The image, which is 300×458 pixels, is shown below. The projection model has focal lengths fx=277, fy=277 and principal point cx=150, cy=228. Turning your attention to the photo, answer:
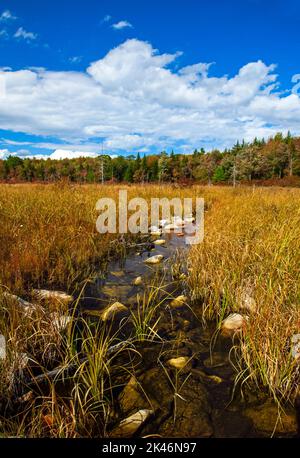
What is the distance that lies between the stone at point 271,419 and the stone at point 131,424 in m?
0.63

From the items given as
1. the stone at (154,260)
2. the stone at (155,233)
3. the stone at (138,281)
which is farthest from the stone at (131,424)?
the stone at (155,233)

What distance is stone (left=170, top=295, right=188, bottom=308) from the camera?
3111mm

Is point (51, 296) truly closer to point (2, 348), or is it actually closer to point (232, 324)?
point (2, 348)

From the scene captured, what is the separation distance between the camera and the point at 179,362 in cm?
213

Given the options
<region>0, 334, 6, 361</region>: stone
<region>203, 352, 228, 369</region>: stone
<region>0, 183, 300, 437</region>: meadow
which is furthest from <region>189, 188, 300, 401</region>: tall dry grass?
<region>0, 334, 6, 361</region>: stone

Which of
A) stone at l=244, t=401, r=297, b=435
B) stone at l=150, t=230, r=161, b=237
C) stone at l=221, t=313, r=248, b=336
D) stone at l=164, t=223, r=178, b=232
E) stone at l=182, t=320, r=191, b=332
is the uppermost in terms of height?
stone at l=164, t=223, r=178, b=232

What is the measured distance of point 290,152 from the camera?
5756cm

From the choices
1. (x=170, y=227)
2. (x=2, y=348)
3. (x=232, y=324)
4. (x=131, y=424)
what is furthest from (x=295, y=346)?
(x=170, y=227)

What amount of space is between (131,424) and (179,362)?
657mm

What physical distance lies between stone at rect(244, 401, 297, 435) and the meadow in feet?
0.23

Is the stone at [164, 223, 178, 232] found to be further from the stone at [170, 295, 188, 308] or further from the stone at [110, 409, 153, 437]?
the stone at [110, 409, 153, 437]

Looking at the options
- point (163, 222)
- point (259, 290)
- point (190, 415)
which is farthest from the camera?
point (163, 222)
